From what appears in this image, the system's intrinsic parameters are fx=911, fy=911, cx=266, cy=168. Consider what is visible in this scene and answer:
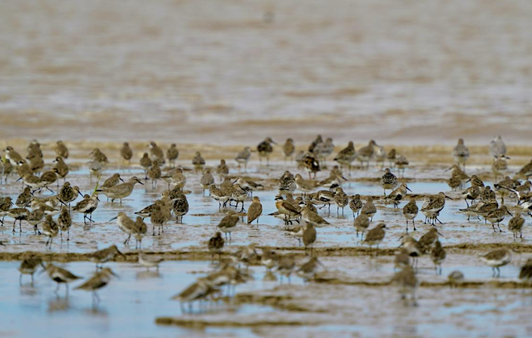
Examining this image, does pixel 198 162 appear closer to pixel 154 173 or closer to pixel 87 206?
pixel 154 173

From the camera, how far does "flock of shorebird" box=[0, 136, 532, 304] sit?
10312mm

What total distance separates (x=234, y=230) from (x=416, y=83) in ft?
85.4

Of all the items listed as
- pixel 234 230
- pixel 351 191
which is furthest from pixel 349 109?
pixel 234 230

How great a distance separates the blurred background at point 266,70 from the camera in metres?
29.5

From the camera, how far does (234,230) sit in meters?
13.2

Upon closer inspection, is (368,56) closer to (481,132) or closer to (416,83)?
(416,83)

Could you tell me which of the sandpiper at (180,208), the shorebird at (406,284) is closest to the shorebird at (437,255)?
the shorebird at (406,284)

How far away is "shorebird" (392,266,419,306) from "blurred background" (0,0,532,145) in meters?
17.2

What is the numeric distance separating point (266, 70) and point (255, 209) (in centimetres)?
2785

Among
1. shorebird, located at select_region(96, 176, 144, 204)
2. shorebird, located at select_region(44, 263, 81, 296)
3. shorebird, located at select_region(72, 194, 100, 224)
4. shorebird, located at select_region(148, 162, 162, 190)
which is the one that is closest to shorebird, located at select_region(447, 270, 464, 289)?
shorebird, located at select_region(44, 263, 81, 296)

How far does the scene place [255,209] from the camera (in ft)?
45.0

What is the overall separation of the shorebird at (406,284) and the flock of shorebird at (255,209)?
1 cm

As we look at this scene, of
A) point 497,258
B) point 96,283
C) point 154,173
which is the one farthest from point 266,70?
point 96,283

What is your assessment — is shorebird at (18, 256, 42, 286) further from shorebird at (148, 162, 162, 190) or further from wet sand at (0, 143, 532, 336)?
shorebird at (148, 162, 162, 190)
